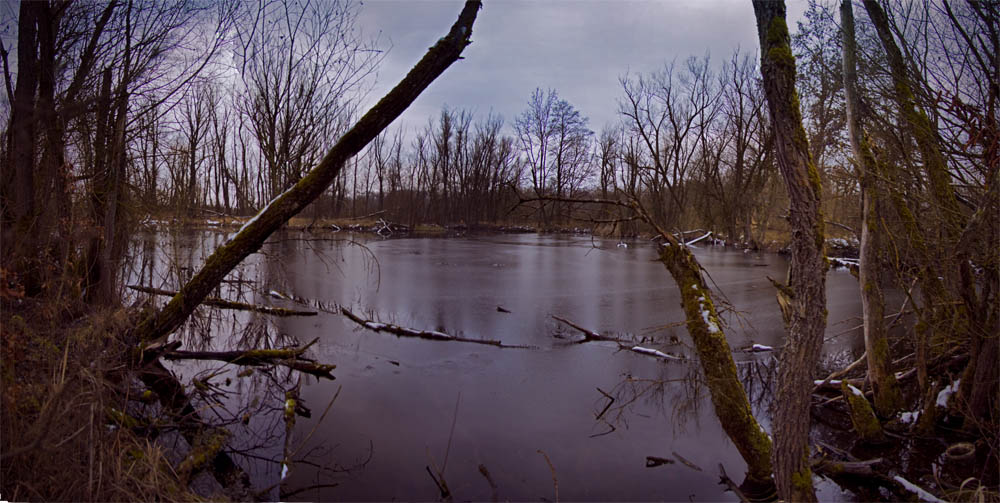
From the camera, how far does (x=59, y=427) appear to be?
2670 mm

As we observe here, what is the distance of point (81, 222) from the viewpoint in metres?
3.93

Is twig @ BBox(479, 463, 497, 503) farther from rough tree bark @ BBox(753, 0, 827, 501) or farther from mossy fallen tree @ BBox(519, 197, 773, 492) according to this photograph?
rough tree bark @ BBox(753, 0, 827, 501)

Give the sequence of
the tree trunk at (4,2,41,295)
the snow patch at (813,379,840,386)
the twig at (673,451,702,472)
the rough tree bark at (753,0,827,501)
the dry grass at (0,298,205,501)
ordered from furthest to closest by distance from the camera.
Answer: the snow patch at (813,379,840,386)
the twig at (673,451,702,472)
the tree trunk at (4,2,41,295)
the rough tree bark at (753,0,827,501)
the dry grass at (0,298,205,501)

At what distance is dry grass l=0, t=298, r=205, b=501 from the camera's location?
99.7 inches

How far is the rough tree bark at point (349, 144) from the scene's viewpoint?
14.1ft

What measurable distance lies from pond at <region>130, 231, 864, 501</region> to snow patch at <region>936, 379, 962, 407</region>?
1077 millimetres

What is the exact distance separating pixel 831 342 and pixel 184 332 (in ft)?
31.7

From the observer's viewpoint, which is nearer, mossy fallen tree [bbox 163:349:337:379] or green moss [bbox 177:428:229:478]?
green moss [bbox 177:428:229:478]

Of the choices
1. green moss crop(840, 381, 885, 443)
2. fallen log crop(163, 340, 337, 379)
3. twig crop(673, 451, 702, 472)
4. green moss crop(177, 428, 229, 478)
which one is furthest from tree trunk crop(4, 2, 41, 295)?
green moss crop(840, 381, 885, 443)

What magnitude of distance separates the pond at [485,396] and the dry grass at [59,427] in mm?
1162

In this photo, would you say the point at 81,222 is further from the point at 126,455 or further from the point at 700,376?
the point at 700,376

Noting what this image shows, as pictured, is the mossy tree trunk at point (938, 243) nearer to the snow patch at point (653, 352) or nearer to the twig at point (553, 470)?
the snow patch at point (653, 352)

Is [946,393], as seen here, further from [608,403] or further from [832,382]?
[608,403]

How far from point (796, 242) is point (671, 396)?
10.7 ft
